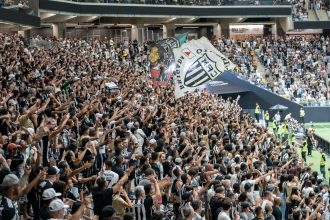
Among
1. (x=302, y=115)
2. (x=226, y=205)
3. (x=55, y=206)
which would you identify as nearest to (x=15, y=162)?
(x=55, y=206)

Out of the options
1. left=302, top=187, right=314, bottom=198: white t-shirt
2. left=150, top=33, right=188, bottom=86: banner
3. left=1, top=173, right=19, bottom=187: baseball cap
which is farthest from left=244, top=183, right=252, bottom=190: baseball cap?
left=150, top=33, right=188, bottom=86: banner

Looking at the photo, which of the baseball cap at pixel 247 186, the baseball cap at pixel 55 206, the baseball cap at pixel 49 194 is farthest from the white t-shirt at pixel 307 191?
the baseball cap at pixel 55 206

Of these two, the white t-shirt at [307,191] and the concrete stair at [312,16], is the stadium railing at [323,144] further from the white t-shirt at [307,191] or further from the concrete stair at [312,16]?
the concrete stair at [312,16]

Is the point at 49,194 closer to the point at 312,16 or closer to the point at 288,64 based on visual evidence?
the point at 288,64

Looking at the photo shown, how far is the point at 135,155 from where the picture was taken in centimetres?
1343

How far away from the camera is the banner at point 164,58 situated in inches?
981

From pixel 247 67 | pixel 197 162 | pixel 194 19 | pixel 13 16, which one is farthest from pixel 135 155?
pixel 194 19

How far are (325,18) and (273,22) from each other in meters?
4.10

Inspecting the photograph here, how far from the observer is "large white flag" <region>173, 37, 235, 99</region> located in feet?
66.2

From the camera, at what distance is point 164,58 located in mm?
25391

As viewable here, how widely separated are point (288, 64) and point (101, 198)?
40.8 m

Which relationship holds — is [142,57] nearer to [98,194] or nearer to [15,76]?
[15,76]

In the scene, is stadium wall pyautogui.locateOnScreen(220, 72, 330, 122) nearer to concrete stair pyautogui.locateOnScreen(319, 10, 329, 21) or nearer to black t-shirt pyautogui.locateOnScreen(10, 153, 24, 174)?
concrete stair pyautogui.locateOnScreen(319, 10, 329, 21)

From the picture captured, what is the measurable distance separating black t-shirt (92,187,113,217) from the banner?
15.3m
